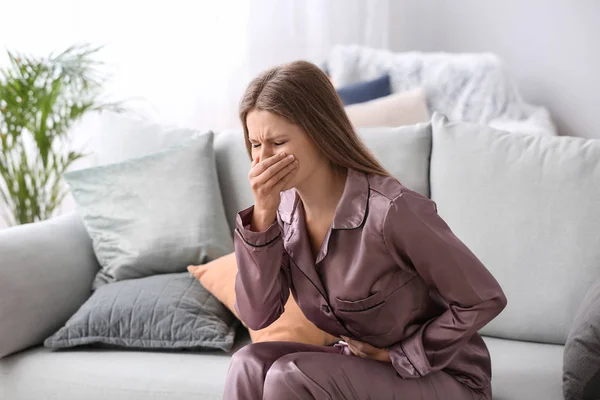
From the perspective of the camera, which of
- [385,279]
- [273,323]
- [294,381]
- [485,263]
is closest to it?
[294,381]

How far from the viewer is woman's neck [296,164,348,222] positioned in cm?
141

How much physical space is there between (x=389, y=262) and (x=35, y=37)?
219 centimetres

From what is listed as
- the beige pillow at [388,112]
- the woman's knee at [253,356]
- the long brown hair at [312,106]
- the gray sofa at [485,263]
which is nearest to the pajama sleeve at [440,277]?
the long brown hair at [312,106]

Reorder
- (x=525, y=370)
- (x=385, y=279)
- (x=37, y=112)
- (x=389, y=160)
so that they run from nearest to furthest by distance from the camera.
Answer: (x=385, y=279) → (x=525, y=370) → (x=389, y=160) → (x=37, y=112)

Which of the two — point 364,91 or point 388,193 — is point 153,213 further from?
point 364,91

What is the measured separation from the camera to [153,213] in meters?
2.12

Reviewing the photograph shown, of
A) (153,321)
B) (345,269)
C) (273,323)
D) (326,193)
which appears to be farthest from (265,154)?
(153,321)

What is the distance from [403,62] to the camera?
3.17 metres

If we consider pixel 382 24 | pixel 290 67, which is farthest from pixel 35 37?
pixel 290 67

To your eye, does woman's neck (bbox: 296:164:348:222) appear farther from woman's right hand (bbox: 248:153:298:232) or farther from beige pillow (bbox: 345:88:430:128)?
beige pillow (bbox: 345:88:430:128)

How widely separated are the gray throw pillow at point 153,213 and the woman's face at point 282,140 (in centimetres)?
80

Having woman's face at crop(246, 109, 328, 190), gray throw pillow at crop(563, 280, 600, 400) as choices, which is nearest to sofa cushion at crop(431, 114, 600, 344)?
gray throw pillow at crop(563, 280, 600, 400)

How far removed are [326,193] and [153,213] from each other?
84 cm

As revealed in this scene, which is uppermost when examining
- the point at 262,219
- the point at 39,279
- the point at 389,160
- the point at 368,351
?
the point at 262,219
